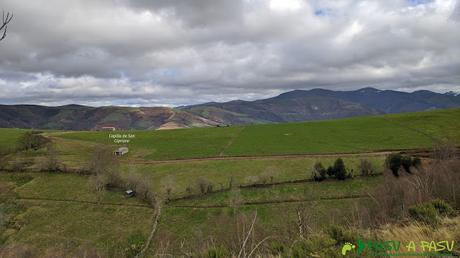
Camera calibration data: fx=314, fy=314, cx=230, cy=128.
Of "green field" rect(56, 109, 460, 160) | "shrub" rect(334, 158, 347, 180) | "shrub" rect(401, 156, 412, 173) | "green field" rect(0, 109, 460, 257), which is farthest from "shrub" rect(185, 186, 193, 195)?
"shrub" rect(401, 156, 412, 173)

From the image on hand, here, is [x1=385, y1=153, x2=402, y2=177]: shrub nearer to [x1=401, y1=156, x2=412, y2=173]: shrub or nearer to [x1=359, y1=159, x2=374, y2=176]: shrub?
[x1=401, y1=156, x2=412, y2=173]: shrub

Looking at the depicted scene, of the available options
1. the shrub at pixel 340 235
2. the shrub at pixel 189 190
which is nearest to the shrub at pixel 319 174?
the shrub at pixel 189 190

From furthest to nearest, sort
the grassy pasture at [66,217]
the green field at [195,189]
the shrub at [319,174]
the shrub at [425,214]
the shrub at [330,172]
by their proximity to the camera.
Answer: the shrub at [319,174] < the shrub at [330,172] < the grassy pasture at [66,217] < the green field at [195,189] < the shrub at [425,214]

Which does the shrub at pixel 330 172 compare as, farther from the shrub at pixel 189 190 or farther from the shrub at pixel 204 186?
the shrub at pixel 189 190

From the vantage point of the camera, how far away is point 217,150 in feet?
316

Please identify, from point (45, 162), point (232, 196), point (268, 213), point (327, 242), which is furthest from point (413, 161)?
point (45, 162)

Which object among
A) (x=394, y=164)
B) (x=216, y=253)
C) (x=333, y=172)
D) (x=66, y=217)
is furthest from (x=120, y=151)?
(x=216, y=253)

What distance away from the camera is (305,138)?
106m

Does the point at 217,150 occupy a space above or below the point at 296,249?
below

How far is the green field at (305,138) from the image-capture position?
88.9 metres

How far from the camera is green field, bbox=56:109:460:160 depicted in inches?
3501

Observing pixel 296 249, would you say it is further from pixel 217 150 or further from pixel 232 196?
pixel 217 150

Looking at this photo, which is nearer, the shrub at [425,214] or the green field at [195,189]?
the shrub at [425,214]

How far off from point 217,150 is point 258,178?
30025mm
